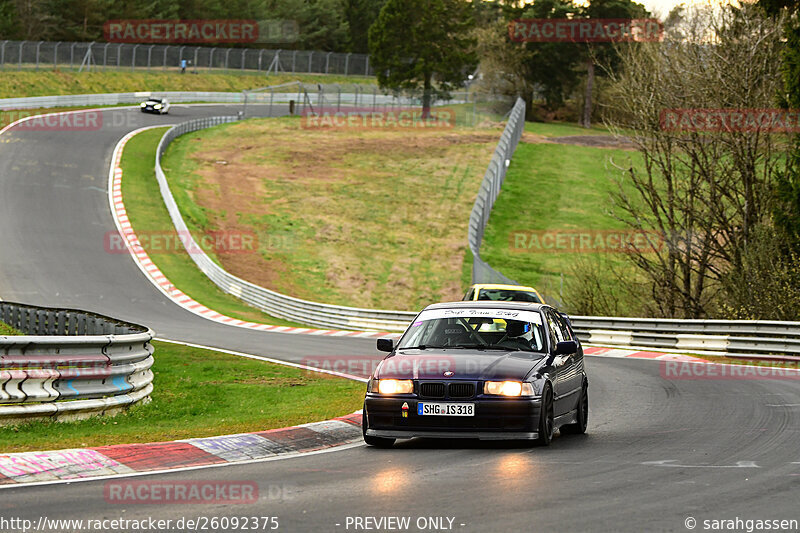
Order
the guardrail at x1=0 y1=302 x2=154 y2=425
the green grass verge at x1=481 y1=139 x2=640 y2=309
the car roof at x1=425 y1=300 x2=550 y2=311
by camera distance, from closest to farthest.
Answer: the guardrail at x1=0 y1=302 x2=154 y2=425 < the car roof at x1=425 y1=300 x2=550 y2=311 < the green grass verge at x1=481 y1=139 x2=640 y2=309

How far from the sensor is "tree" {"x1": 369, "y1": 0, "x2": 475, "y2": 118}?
88562 millimetres

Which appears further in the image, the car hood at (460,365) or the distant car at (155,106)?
the distant car at (155,106)

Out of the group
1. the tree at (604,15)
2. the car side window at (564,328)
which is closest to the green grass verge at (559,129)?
the tree at (604,15)

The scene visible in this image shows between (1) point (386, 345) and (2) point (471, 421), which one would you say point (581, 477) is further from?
(1) point (386, 345)

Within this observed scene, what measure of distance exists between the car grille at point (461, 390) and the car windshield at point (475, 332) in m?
1.02

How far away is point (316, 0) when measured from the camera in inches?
5212

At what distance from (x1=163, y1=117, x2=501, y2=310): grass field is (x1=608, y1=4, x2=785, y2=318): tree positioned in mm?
11286

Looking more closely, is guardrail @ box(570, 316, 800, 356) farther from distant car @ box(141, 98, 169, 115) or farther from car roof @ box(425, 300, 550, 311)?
distant car @ box(141, 98, 169, 115)

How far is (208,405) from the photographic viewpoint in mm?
14414

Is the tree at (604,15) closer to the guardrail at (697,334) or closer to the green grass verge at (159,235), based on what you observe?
the green grass verge at (159,235)

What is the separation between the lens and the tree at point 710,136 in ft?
95.2

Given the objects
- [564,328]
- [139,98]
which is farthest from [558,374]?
[139,98]

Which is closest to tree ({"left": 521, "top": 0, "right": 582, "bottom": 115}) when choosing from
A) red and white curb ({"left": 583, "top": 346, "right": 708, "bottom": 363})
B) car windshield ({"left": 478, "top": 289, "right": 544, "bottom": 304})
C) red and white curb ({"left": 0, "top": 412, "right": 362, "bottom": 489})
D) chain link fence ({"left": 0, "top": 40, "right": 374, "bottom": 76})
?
chain link fence ({"left": 0, "top": 40, "right": 374, "bottom": 76})

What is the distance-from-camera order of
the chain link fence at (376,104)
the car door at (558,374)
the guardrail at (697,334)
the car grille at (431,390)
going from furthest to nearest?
the chain link fence at (376,104)
the guardrail at (697,334)
the car door at (558,374)
the car grille at (431,390)
